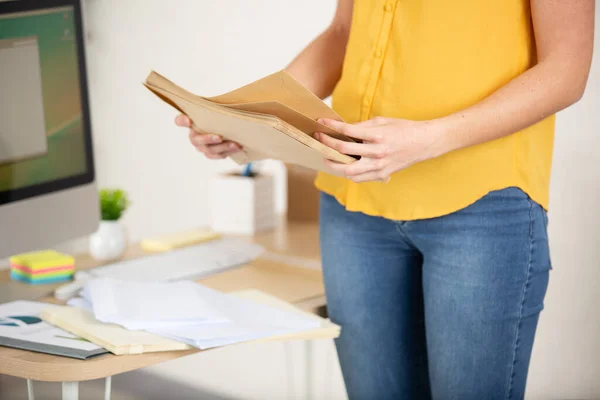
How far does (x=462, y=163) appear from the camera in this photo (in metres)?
1.22

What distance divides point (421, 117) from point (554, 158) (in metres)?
0.78

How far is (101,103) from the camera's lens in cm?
347

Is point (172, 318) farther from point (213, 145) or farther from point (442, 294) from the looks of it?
point (442, 294)

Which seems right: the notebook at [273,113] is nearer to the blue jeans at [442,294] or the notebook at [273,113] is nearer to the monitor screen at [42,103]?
the blue jeans at [442,294]

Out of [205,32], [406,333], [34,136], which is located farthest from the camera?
[205,32]

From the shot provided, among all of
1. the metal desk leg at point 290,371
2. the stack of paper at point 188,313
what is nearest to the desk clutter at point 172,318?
the stack of paper at point 188,313

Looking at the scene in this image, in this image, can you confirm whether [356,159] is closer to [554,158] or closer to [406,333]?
[406,333]

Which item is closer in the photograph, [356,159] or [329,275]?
[356,159]

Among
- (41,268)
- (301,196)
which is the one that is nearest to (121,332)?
(41,268)

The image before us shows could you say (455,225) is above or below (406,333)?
above

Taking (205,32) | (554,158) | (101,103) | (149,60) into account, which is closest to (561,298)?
(554,158)

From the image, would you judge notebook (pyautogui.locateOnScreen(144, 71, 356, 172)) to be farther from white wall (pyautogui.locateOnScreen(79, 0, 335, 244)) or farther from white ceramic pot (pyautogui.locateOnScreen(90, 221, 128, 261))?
white wall (pyautogui.locateOnScreen(79, 0, 335, 244))

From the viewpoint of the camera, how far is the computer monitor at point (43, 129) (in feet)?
4.81

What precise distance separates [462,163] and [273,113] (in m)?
0.31
